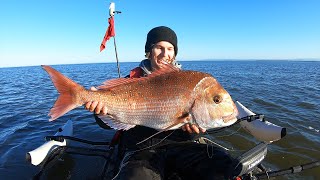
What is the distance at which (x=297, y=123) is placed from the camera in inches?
421

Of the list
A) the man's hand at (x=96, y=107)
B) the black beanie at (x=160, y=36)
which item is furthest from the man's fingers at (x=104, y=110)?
the black beanie at (x=160, y=36)

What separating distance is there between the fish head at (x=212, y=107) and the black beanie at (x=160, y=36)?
185 cm

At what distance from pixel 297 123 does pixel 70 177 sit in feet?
29.6

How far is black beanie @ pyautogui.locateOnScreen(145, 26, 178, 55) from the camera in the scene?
484 cm

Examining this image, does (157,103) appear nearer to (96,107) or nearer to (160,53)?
(96,107)

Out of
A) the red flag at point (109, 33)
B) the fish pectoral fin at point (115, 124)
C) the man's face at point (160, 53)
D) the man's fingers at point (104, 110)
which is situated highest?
the red flag at point (109, 33)

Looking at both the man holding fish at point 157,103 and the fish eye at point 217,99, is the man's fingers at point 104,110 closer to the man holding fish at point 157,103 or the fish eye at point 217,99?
the man holding fish at point 157,103

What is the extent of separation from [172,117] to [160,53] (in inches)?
71.4

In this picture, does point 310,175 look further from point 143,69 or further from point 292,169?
point 143,69

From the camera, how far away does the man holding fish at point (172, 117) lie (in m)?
3.28

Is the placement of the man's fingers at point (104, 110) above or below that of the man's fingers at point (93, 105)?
below

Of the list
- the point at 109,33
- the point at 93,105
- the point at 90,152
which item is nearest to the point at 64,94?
the point at 93,105

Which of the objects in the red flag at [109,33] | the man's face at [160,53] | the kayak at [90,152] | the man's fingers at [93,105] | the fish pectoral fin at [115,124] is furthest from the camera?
the red flag at [109,33]

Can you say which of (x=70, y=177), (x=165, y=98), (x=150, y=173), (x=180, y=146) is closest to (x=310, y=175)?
(x=180, y=146)
